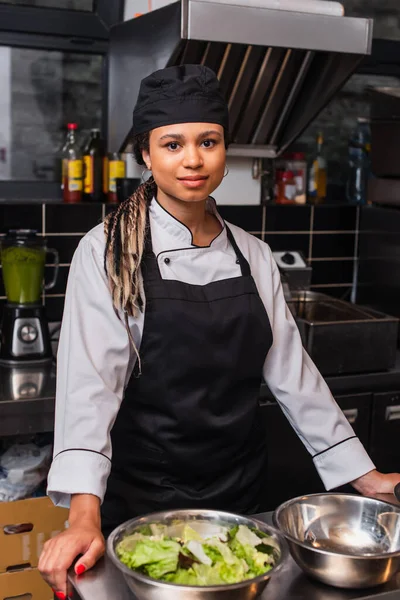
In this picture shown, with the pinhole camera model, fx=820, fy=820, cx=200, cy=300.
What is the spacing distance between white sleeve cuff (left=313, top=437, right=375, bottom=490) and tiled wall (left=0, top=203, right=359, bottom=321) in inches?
56.6

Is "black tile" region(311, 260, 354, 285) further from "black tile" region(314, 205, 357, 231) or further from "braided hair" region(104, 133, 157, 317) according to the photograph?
"braided hair" region(104, 133, 157, 317)

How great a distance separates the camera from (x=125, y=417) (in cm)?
175

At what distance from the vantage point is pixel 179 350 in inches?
66.8

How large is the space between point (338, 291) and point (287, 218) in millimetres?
409

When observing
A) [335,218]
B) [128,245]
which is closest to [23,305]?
[128,245]

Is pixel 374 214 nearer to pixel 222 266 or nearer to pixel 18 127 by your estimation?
pixel 18 127

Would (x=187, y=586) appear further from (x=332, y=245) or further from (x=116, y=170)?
(x=332, y=245)

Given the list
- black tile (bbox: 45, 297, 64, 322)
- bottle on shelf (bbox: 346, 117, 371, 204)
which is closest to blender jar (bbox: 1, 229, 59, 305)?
black tile (bbox: 45, 297, 64, 322)

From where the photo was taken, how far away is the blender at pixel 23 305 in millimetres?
2635

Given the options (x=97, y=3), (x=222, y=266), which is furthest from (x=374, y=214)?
(x=222, y=266)

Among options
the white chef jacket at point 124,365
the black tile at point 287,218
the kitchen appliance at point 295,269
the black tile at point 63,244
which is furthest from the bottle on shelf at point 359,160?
the white chef jacket at point 124,365

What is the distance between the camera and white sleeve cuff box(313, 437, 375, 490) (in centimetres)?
168

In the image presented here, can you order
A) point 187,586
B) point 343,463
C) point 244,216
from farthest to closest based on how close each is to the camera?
point 244,216 < point 343,463 < point 187,586

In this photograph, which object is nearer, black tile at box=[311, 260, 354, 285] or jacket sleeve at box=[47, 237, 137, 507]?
jacket sleeve at box=[47, 237, 137, 507]
